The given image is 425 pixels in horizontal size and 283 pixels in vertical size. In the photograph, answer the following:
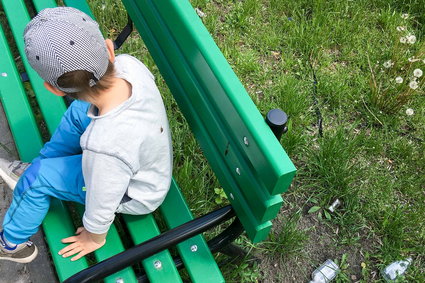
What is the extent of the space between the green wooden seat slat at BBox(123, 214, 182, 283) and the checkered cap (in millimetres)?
706

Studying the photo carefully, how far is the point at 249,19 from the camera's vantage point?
3311 millimetres

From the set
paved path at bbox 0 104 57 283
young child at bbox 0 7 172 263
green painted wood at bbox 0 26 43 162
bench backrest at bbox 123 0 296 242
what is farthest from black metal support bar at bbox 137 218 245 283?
green painted wood at bbox 0 26 43 162

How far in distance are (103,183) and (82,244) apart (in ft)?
1.31

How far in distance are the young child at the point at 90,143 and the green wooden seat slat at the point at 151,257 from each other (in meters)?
0.07

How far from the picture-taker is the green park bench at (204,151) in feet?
4.58

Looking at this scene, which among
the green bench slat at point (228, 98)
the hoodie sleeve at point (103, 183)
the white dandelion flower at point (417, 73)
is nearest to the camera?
the green bench slat at point (228, 98)

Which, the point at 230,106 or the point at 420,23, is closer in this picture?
the point at 230,106

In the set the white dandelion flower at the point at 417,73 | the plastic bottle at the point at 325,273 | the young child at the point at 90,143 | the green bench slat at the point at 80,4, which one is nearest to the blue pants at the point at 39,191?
the young child at the point at 90,143

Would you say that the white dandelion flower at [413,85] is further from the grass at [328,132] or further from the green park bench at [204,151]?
the green park bench at [204,151]

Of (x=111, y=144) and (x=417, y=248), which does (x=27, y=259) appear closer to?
(x=111, y=144)

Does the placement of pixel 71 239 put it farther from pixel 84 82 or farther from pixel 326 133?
pixel 326 133

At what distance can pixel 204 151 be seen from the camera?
192 cm

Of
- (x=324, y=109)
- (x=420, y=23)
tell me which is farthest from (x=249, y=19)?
(x=420, y=23)

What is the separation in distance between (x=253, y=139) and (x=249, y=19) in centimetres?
213
